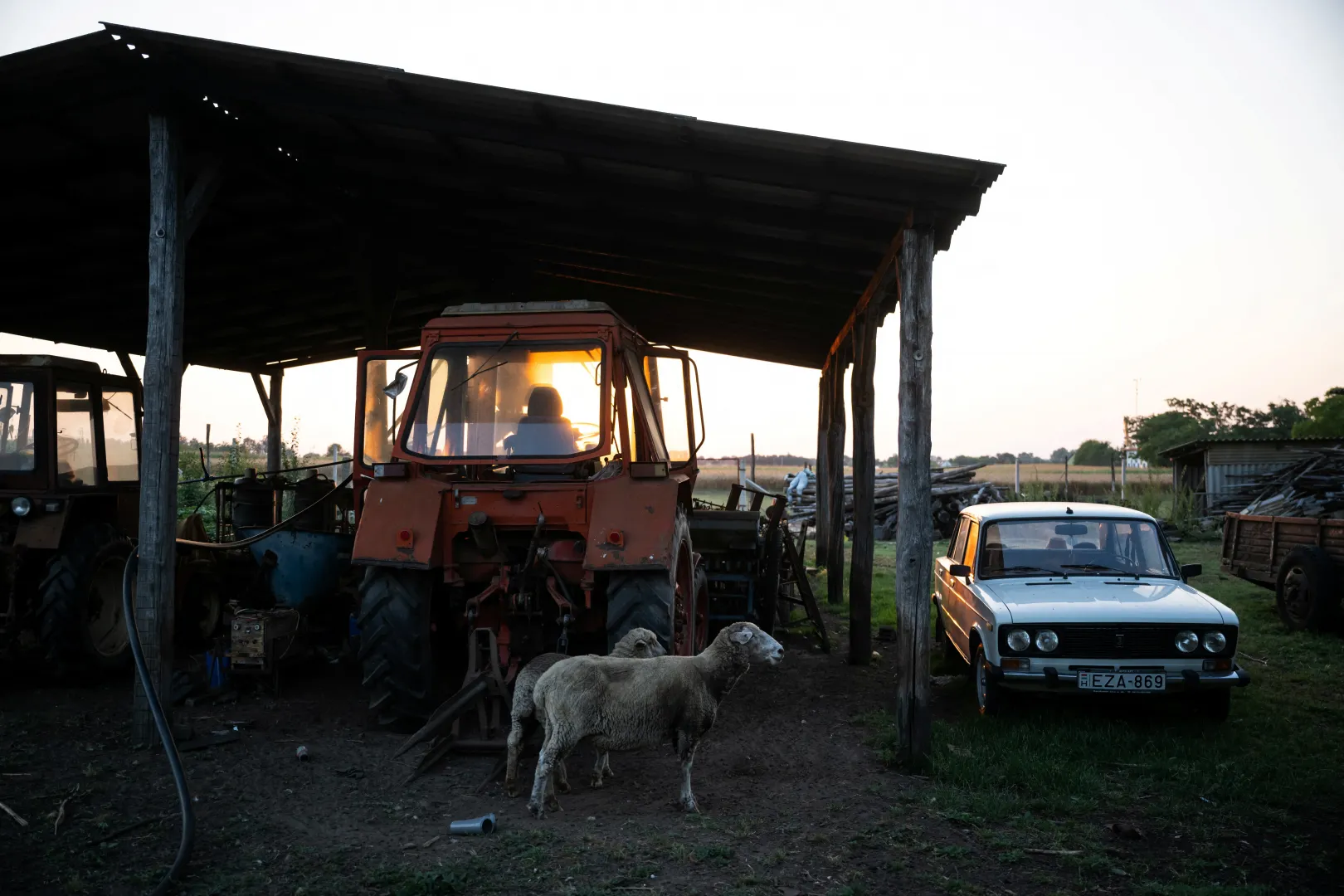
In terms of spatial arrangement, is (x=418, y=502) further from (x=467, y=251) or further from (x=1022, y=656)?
(x=467, y=251)

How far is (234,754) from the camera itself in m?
6.23

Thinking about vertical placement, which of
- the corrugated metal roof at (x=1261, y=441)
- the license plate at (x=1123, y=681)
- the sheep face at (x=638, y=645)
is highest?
the corrugated metal roof at (x=1261, y=441)

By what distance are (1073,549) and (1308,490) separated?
7.36m

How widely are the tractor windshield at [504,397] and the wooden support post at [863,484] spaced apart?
329 cm

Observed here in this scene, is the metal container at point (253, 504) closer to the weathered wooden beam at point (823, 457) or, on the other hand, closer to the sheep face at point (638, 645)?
the sheep face at point (638, 645)

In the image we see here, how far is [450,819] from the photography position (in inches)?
201

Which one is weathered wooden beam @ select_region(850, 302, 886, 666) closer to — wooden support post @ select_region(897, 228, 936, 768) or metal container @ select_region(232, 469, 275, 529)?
wooden support post @ select_region(897, 228, 936, 768)

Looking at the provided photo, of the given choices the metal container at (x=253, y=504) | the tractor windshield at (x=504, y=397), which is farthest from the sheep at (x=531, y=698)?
the metal container at (x=253, y=504)

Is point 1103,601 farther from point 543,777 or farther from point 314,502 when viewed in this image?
point 314,502

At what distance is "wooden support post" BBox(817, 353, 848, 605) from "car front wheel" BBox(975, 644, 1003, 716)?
19.2ft

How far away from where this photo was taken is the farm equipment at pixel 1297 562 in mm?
10234

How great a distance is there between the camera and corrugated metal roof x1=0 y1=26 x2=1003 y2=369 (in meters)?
6.46

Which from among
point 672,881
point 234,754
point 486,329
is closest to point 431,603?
point 234,754

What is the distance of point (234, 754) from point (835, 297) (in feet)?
23.2
